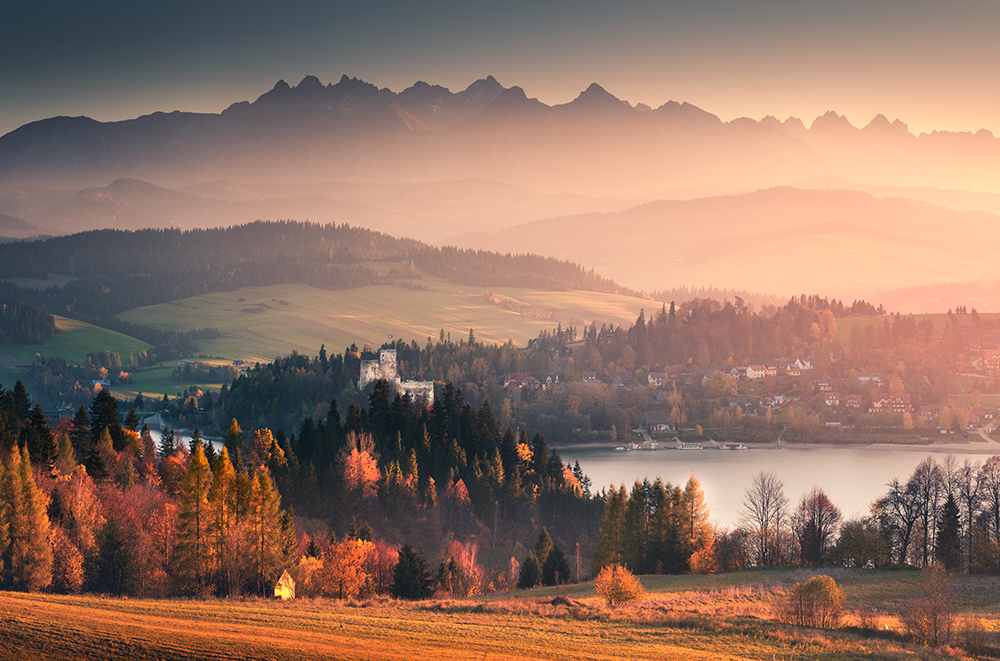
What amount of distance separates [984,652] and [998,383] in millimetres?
143674

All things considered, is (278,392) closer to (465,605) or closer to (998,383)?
(465,605)

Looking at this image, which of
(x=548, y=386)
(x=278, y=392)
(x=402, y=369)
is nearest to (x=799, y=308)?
(x=548, y=386)

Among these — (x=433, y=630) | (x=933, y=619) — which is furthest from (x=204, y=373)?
(x=933, y=619)

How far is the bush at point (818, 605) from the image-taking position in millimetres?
31531

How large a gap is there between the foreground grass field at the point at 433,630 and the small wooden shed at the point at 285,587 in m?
4.50

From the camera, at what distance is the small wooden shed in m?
40.1

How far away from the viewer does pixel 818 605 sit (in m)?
31.7

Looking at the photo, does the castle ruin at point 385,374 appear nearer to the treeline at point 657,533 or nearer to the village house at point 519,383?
the village house at point 519,383

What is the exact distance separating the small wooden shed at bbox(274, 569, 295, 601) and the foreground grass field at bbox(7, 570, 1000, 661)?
450 centimetres

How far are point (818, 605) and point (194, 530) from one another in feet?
83.3

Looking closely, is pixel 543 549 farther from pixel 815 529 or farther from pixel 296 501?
pixel 296 501

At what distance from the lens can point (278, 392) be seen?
13688 centimetres

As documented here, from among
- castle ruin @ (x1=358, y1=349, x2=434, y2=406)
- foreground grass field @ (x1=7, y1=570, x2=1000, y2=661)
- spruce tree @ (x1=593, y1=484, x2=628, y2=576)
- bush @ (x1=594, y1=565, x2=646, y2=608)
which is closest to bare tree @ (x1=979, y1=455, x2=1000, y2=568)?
foreground grass field @ (x1=7, y1=570, x2=1000, y2=661)

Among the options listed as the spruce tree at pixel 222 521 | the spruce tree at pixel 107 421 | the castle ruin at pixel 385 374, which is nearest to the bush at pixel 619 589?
the spruce tree at pixel 222 521
